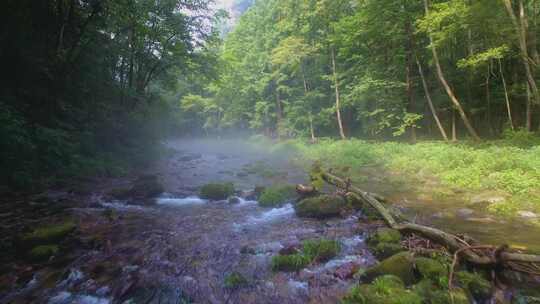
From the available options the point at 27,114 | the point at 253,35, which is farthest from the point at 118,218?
the point at 253,35

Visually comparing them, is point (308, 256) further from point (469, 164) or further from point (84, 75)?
point (84, 75)

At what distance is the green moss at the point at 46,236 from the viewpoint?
243 inches

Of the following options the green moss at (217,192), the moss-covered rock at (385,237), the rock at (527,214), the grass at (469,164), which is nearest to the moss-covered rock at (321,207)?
the moss-covered rock at (385,237)

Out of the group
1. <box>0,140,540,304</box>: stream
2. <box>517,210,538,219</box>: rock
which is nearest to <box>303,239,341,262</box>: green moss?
<box>0,140,540,304</box>: stream

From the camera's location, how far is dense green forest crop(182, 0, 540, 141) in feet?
46.3

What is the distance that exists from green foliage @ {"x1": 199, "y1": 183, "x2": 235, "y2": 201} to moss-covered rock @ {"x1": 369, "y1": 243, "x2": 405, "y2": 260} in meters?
7.12

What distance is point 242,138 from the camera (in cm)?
4941

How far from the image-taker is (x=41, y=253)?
582 cm

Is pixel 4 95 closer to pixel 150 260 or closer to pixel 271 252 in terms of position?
pixel 150 260

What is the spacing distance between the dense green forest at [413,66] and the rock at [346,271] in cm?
1309

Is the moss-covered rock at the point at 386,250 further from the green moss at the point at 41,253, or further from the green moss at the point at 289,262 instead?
the green moss at the point at 41,253

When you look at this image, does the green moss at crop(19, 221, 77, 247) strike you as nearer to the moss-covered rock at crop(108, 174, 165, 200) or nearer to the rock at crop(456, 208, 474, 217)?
the moss-covered rock at crop(108, 174, 165, 200)

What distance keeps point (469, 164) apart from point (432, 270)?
977cm

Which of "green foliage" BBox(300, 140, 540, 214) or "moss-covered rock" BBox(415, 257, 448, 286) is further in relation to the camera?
"green foliage" BBox(300, 140, 540, 214)
